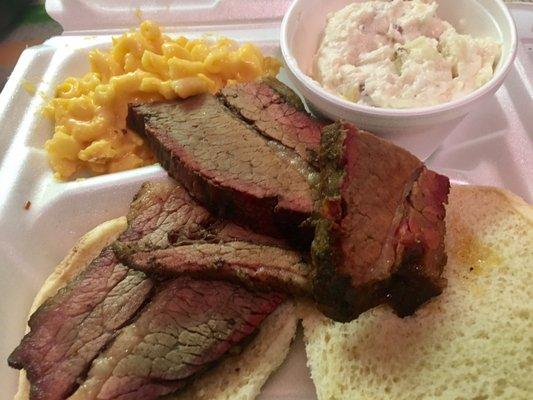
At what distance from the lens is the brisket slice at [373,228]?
54.2 inches

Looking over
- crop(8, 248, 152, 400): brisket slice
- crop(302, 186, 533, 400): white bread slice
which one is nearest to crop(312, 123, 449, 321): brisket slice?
crop(302, 186, 533, 400): white bread slice

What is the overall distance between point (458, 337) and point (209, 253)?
0.76 m

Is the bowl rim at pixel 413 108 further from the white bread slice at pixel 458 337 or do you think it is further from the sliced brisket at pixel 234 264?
the sliced brisket at pixel 234 264

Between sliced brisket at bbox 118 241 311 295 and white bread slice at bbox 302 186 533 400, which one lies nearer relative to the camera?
white bread slice at bbox 302 186 533 400

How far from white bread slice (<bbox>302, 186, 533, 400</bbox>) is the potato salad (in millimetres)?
490

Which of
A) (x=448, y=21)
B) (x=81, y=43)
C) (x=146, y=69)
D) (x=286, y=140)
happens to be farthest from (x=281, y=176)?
(x=81, y=43)

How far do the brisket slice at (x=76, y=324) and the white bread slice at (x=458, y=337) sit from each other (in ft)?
1.86

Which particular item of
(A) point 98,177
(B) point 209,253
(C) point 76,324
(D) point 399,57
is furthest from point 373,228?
(A) point 98,177

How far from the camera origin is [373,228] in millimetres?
1438

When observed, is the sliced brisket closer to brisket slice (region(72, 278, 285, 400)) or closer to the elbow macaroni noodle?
brisket slice (region(72, 278, 285, 400))

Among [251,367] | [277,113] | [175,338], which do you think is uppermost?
[277,113]

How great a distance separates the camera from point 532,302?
147cm

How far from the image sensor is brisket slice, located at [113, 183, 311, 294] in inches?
62.8

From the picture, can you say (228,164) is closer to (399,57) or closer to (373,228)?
(373,228)
